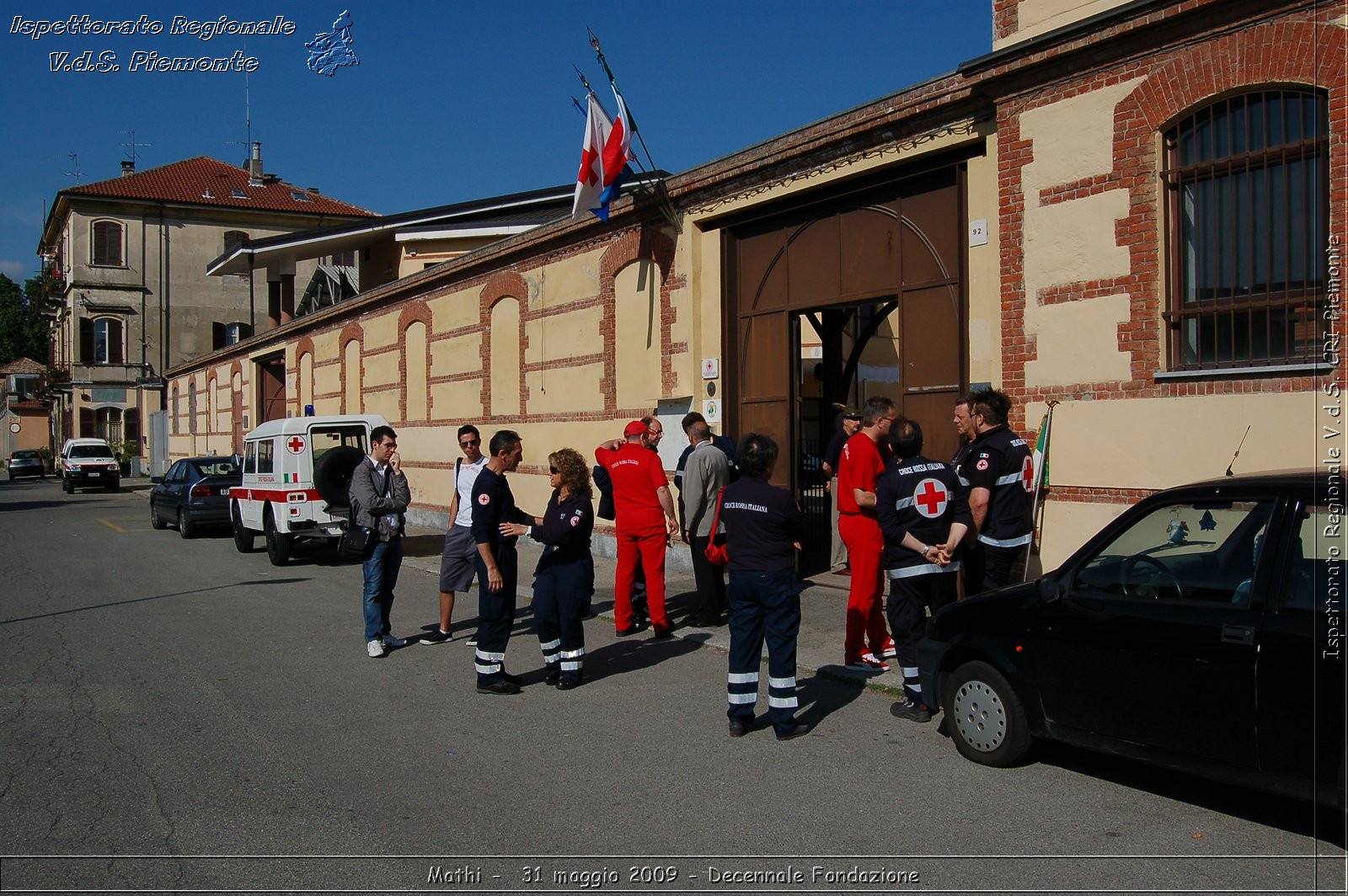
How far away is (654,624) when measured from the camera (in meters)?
9.34

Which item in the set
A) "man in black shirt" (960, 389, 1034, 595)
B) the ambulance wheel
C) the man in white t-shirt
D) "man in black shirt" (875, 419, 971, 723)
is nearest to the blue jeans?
the man in white t-shirt

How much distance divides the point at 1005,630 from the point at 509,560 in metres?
3.63

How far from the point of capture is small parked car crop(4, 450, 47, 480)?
5291 cm

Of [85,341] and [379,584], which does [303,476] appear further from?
[85,341]

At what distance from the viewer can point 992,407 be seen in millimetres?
7246

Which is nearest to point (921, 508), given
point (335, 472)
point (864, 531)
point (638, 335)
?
point (864, 531)

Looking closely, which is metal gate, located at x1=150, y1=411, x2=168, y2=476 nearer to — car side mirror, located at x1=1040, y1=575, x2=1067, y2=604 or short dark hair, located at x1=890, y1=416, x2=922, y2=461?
short dark hair, located at x1=890, y1=416, x2=922, y2=461

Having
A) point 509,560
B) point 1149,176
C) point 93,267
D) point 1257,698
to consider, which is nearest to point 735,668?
point 509,560

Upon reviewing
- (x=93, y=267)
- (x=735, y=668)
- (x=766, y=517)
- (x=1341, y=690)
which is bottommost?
(x=735, y=668)

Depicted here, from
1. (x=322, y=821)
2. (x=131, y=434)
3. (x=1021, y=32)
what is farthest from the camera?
(x=131, y=434)

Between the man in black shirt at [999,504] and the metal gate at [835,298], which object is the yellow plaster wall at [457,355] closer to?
the metal gate at [835,298]

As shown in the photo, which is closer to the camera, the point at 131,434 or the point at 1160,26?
the point at 1160,26

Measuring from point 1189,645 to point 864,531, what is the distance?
3055mm

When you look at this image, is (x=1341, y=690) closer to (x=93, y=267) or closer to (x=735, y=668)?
(x=735, y=668)
